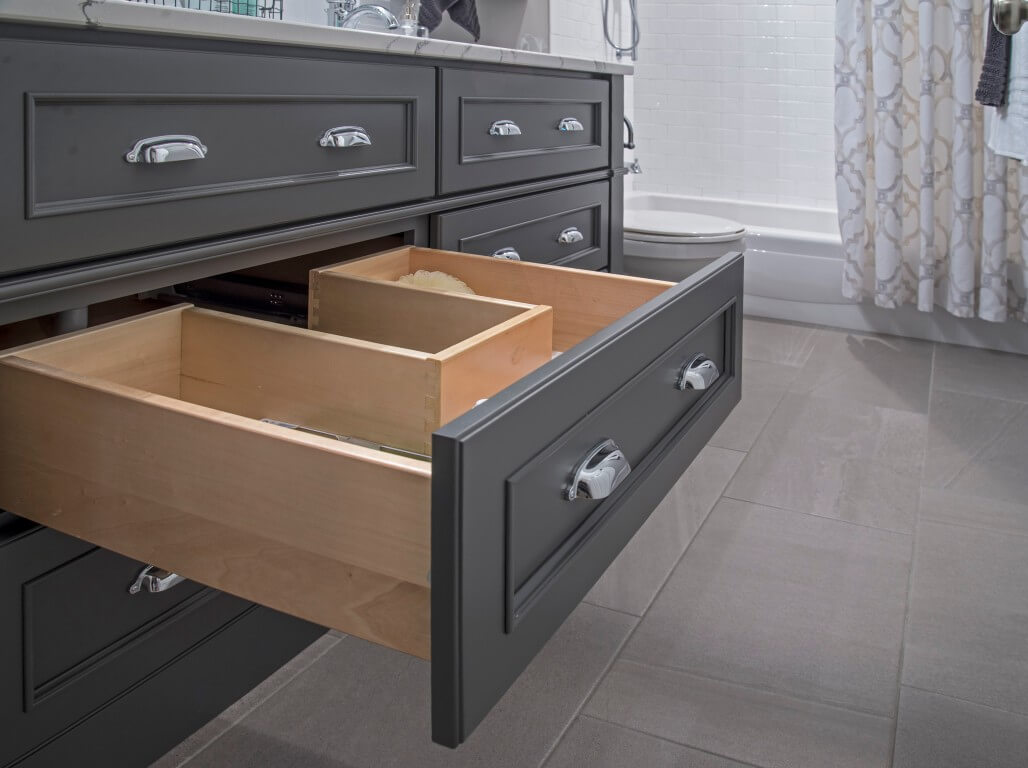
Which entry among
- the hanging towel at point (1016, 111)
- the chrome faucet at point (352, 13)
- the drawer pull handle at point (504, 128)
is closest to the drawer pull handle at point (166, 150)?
the drawer pull handle at point (504, 128)

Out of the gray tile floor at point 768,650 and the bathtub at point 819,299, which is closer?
the gray tile floor at point 768,650

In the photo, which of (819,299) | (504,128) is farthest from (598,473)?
(819,299)

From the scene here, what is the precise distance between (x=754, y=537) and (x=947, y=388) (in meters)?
1.19

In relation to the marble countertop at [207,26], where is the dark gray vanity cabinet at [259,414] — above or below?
below

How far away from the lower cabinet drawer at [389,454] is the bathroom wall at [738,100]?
2973 mm

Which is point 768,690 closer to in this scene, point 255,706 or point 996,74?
point 255,706

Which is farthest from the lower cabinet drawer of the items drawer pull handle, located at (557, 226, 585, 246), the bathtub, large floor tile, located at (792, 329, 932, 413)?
the bathtub

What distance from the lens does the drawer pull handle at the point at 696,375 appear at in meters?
1.04

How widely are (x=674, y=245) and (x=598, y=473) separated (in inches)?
84.8

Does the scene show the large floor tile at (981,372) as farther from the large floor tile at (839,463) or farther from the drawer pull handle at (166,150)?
the drawer pull handle at (166,150)

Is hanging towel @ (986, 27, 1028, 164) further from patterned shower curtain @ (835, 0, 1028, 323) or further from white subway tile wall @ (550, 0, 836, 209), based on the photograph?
white subway tile wall @ (550, 0, 836, 209)

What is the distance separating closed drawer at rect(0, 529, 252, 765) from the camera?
901 millimetres

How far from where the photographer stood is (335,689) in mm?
1298

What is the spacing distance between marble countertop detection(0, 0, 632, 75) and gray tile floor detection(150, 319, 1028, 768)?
2.78 ft
